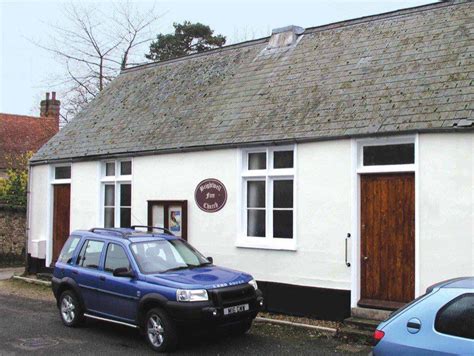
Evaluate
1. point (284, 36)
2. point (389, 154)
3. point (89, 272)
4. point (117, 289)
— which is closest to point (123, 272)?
point (117, 289)

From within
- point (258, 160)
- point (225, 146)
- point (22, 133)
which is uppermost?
point (22, 133)

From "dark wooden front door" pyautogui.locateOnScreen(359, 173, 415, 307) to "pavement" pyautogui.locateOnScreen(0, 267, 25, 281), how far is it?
38.9ft

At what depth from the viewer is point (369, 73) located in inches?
469

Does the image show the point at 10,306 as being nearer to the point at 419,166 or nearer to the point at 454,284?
the point at 419,166

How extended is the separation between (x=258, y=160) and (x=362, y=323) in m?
4.11

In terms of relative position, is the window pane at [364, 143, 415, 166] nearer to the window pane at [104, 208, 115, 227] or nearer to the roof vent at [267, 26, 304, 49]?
the roof vent at [267, 26, 304, 49]

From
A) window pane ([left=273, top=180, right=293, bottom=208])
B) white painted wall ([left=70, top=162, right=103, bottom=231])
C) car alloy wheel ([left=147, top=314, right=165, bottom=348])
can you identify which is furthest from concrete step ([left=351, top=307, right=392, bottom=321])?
white painted wall ([left=70, top=162, right=103, bottom=231])

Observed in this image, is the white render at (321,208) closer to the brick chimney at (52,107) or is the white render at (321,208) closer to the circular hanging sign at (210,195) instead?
the circular hanging sign at (210,195)

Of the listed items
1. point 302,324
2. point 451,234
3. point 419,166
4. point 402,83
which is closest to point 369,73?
point 402,83

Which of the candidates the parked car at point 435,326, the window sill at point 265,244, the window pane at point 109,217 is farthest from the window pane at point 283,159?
the parked car at point 435,326

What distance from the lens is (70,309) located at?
10.7 meters

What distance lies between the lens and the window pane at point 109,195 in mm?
15734

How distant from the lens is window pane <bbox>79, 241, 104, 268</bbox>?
10.4m

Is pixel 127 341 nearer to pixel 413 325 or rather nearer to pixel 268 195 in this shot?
pixel 268 195
